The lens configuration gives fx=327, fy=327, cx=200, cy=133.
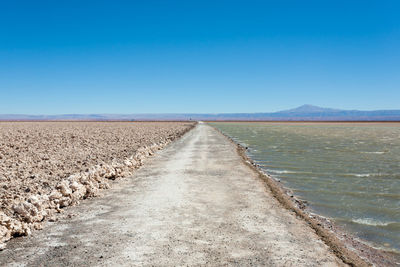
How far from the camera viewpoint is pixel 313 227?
645 centimetres

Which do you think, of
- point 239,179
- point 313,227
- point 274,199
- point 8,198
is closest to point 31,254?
point 8,198

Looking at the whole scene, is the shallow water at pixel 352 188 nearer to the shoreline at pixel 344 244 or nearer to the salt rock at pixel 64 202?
the shoreline at pixel 344 244

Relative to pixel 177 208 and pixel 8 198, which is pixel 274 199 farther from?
pixel 8 198

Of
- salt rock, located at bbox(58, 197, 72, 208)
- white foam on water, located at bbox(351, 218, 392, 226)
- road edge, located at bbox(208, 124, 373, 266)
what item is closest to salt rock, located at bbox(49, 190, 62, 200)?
salt rock, located at bbox(58, 197, 72, 208)

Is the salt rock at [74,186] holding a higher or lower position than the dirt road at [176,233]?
higher

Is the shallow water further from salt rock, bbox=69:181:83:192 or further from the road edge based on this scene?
salt rock, bbox=69:181:83:192

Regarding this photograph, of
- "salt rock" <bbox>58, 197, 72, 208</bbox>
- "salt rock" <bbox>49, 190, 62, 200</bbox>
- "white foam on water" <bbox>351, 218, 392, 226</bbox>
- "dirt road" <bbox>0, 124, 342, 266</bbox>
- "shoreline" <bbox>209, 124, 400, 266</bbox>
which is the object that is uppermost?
"salt rock" <bbox>49, 190, 62, 200</bbox>

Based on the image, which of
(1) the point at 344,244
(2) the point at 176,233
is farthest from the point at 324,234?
(2) the point at 176,233

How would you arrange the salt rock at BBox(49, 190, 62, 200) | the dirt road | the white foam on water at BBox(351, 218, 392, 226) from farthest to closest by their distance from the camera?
the salt rock at BBox(49, 190, 62, 200) < the white foam on water at BBox(351, 218, 392, 226) < the dirt road

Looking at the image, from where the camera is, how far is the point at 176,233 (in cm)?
596

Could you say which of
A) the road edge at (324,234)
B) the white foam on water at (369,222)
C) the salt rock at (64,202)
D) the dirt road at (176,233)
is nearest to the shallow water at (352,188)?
the white foam on water at (369,222)

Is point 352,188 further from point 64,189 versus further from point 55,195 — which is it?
point 55,195

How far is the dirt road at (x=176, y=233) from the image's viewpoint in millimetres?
4945

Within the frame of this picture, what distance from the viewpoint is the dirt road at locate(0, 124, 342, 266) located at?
495 centimetres
